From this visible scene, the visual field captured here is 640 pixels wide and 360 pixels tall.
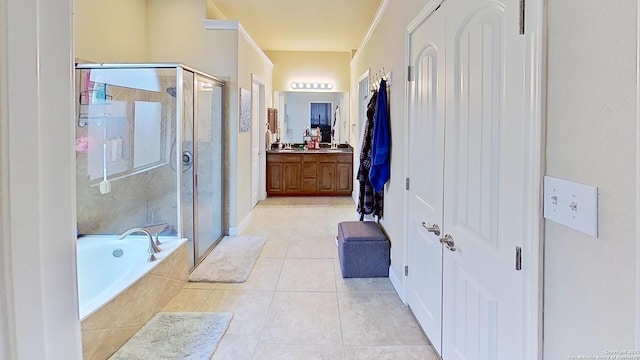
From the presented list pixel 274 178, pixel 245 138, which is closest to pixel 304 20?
pixel 245 138

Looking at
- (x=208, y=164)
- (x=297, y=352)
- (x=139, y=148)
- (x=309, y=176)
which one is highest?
(x=139, y=148)

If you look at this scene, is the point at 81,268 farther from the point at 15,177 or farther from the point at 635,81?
the point at 635,81

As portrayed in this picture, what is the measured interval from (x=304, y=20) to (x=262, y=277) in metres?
3.78

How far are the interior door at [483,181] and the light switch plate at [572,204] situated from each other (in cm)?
15

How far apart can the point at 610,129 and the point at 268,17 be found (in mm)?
5276

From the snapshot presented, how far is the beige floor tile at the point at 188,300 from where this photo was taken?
2881 millimetres

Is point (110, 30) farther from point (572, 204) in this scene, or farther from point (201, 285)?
point (572, 204)

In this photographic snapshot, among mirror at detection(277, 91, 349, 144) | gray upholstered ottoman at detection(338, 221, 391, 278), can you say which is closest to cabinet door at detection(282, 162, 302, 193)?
mirror at detection(277, 91, 349, 144)

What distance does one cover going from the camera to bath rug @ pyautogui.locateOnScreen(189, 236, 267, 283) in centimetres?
349

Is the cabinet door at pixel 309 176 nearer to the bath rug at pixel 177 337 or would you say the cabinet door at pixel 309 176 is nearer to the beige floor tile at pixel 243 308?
the beige floor tile at pixel 243 308

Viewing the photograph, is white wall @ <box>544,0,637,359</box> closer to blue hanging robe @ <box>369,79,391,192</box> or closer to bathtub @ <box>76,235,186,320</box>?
blue hanging robe @ <box>369,79,391,192</box>

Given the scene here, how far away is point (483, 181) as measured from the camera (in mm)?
1613

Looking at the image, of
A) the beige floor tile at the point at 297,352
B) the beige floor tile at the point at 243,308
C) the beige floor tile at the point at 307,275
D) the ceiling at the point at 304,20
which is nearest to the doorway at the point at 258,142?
the ceiling at the point at 304,20

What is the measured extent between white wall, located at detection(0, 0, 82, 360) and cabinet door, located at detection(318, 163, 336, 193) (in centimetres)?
688
